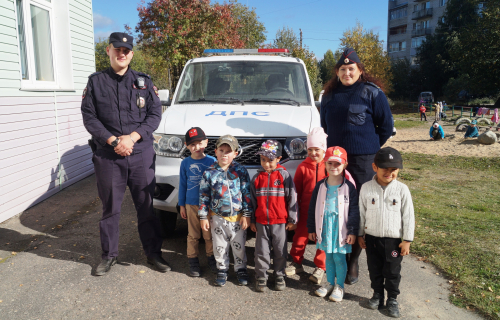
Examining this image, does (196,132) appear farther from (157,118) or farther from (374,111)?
(374,111)

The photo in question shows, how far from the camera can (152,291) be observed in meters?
3.62

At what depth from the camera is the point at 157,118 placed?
3.99 meters

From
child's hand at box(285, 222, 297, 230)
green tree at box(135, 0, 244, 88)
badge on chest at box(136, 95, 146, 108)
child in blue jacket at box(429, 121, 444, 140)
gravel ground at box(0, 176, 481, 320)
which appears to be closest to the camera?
gravel ground at box(0, 176, 481, 320)

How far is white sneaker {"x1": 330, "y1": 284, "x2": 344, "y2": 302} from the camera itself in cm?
343

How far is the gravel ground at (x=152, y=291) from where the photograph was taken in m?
3.26

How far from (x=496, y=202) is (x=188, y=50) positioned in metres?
12.7

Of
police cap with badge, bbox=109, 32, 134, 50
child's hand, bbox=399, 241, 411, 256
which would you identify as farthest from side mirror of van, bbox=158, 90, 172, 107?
child's hand, bbox=399, 241, 411, 256

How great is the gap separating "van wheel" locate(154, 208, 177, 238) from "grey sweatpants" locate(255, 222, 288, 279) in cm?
143

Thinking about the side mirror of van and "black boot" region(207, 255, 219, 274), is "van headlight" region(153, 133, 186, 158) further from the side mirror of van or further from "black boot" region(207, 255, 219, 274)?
"black boot" region(207, 255, 219, 274)

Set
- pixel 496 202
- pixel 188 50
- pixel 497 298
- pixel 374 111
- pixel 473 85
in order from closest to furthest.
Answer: pixel 497 298, pixel 374 111, pixel 496 202, pixel 188 50, pixel 473 85

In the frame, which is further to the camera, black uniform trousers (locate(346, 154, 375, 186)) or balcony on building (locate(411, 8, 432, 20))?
balcony on building (locate(411, 8, 432, 20))

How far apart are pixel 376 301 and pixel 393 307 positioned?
149mm

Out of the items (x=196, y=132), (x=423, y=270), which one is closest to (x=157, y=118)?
(x=196, y=132)

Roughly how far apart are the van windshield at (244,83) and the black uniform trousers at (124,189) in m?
1.38
